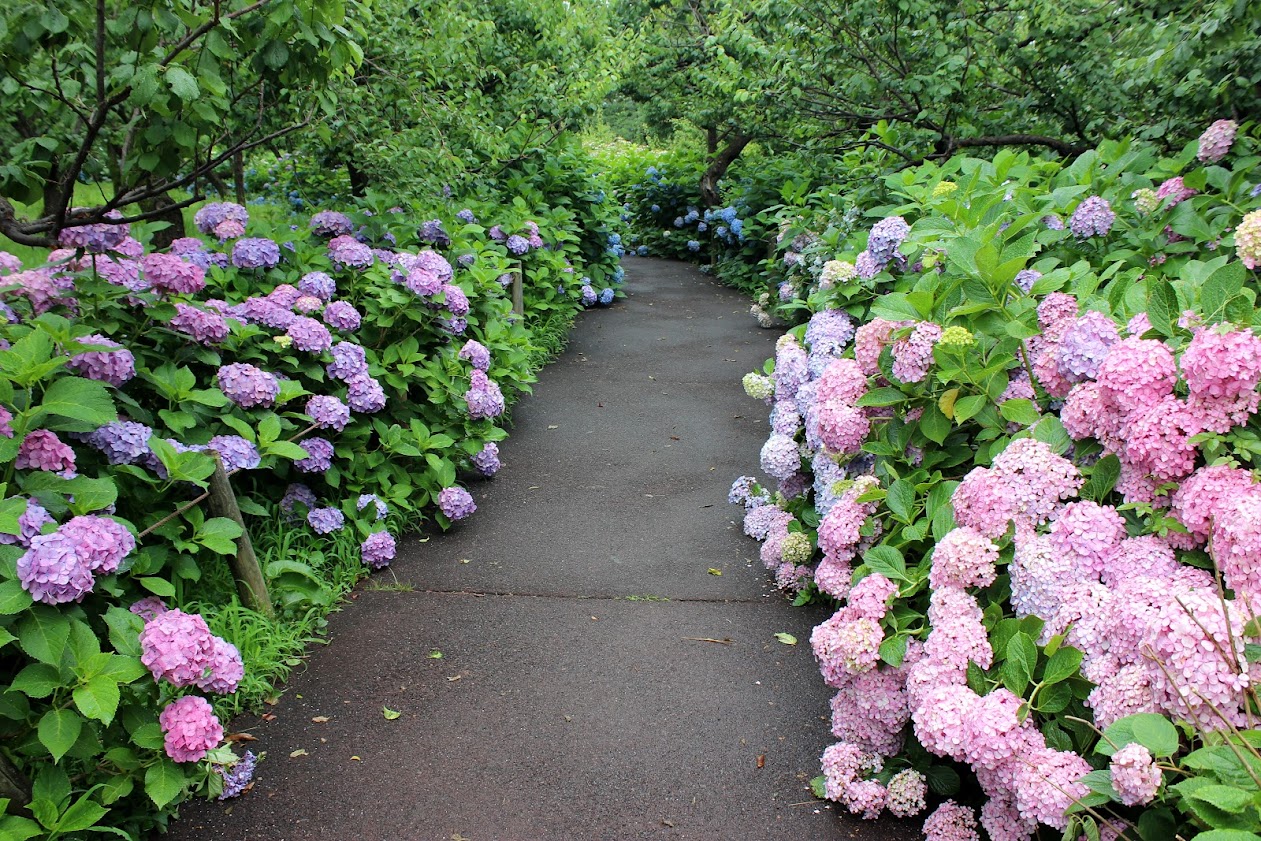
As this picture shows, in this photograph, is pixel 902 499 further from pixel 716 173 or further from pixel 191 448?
pixel 716 173

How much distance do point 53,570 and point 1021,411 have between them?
253 cm

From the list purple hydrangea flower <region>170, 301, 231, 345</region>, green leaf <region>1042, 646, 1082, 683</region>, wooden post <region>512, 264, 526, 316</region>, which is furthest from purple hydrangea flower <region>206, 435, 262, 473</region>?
wooden post <region>512, 264, 526, 316</region>

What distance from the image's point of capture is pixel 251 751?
2.95m

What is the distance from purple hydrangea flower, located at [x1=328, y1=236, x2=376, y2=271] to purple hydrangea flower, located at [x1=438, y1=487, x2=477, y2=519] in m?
1.16

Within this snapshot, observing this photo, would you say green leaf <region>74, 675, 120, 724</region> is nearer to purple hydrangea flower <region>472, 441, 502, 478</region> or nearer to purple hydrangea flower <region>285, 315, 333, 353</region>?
purple hydrangea flower <region>285, 315, 333, 353</region>

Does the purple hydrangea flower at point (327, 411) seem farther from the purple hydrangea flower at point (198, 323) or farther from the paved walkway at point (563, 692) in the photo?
the paved walkway at point (563, 692)

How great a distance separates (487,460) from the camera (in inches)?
202

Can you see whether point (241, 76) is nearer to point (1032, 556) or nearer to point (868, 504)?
point (868, 504)

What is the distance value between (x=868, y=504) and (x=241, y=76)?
10.9 ft

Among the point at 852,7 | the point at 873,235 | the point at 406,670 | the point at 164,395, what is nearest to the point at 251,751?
the point at 406,670

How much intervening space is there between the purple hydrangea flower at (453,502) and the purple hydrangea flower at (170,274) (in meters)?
1.48

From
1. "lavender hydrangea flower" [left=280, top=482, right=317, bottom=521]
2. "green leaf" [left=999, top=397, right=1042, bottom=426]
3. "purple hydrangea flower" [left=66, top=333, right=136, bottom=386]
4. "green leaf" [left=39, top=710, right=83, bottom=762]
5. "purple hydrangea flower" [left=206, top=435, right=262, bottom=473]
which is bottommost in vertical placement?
"lavender hydrangea flower" [left=280, top=482, right=317, bottom=521]

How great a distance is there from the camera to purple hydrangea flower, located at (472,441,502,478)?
5105 mm

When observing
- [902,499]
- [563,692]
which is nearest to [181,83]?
[563,692]
